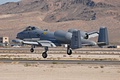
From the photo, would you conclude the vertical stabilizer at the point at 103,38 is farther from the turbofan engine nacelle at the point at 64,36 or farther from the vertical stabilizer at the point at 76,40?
the turbofan engine nacelle at the point at 64,36

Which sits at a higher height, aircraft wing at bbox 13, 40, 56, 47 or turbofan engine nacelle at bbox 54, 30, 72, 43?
turbofan engine nacelle at bbox 54, 30, 72, 43

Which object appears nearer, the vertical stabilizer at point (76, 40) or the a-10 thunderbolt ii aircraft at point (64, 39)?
the vertical stabilizer at point (76, 40)

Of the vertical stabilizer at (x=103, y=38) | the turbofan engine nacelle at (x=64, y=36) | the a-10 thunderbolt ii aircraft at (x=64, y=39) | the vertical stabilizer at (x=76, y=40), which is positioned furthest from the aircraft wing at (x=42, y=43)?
the vertical stabilizer at (x=103, y=38)

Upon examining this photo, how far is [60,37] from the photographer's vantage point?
64.4 metres

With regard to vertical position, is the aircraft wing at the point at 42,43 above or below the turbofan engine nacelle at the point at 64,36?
below

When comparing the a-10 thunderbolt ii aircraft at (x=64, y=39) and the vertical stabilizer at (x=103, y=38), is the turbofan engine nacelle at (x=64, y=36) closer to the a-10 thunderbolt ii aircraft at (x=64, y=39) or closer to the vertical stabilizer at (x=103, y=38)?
Answer: the a-10 thunderbolt ii aircraft at (x=64, y=39)

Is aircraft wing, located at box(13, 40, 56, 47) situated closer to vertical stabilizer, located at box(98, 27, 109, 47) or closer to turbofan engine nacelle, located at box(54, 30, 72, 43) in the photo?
turbofan engine nacelle, located at box(54, 30, 72, 43)

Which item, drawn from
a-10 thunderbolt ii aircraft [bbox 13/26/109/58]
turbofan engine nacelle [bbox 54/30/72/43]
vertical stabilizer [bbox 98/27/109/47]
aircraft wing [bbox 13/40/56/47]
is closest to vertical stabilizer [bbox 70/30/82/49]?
a-10 thunderbolt ii aircraft [bbox 13/26/109/58]

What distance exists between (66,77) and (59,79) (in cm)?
164

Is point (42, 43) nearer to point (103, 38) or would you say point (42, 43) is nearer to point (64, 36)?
point (64, 36)

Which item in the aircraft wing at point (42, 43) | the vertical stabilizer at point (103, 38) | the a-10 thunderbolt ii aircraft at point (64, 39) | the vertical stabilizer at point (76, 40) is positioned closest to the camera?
the vertical stabilizer at point (76, 40)

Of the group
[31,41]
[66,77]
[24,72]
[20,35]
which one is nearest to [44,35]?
[31,41]

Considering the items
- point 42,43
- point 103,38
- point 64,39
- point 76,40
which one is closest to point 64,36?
point 64,39

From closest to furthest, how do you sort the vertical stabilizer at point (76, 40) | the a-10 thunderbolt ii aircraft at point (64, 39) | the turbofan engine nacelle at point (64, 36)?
1. the vertical stabilizer at point (76, 40)
2. the a-10 thunderbolt ii aircraft at point (64, 39)
3. the turbofan engine nacelle at point (64, 36)
